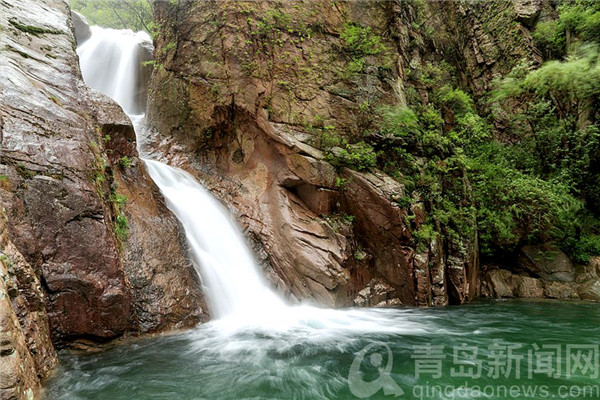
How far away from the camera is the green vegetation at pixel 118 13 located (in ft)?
86.3

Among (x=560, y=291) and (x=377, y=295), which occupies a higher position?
(x=560, y=291)

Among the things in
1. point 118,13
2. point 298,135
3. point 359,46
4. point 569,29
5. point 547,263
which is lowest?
point 547,263

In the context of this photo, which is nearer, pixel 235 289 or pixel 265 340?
pixel 265 340

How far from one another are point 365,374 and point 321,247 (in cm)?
395

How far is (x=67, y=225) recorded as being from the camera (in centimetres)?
460

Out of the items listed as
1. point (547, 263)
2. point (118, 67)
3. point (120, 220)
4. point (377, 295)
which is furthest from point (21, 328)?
point (118, 67)

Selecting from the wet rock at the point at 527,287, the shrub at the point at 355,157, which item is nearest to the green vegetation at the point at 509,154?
the shrub at the point at 355,157

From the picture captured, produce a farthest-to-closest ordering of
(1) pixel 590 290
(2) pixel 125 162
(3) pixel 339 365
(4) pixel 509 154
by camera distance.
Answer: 1. (4) pixel 509 154
2. (1) pixel 590 290
3. (2) pixel 125 162
4. (3) pixel 339 365

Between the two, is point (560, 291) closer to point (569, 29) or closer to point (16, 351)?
point (569, 29)

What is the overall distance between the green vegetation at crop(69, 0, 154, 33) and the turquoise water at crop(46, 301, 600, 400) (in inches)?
1101

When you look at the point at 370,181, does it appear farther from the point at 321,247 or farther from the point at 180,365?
the point at 180,365

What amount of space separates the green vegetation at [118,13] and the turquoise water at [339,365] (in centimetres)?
2796

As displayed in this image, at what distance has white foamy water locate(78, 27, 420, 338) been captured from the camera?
615 cm

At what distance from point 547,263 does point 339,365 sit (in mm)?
10985
